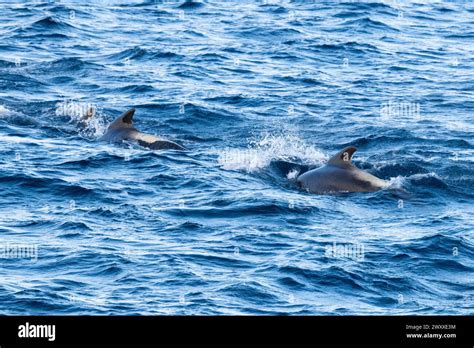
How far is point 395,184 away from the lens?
922 inches

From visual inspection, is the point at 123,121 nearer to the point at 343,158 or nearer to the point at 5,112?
the point at 5,112

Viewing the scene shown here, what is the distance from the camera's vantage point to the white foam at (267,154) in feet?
82.9

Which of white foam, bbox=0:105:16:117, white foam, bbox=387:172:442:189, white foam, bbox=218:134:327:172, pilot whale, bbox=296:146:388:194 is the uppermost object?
pilot whale, bbox=296:146:388:194

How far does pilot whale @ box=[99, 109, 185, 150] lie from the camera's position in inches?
1047

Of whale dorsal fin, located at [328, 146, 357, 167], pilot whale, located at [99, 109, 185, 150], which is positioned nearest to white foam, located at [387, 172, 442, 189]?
whale dorsal fin, located at [328, 146, 357, 167]

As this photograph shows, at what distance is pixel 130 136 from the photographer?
26.9 meters

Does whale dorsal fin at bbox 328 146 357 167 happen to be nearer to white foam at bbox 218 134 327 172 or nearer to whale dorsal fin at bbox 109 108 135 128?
white foam at bbox 218 134 327 172

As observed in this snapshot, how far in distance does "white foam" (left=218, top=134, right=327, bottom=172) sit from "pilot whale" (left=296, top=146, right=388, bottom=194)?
1959 millimetres

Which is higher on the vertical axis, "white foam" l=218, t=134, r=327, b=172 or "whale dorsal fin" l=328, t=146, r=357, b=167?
"whale dorsal fin" l=328, t=146, r=357, b=167

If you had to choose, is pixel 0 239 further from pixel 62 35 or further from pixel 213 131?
pixel 62 35

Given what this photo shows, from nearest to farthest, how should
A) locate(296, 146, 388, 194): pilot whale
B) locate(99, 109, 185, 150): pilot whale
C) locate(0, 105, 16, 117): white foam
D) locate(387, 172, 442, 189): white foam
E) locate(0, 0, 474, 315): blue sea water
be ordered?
locate(0, 0, 474, 315): blue sea water
locate(296, 146, 388, 194): pilot whale
locate(387, 172, 442, 189): white foam
locate(99, 109, 185, 150): pilot whale
locate(0, 105, 16, 117): white foam

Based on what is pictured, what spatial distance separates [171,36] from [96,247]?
23844 mm

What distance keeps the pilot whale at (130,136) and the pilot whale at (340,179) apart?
4281 mm

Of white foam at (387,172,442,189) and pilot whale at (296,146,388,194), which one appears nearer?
pilot whale at (296,146,388,194)
